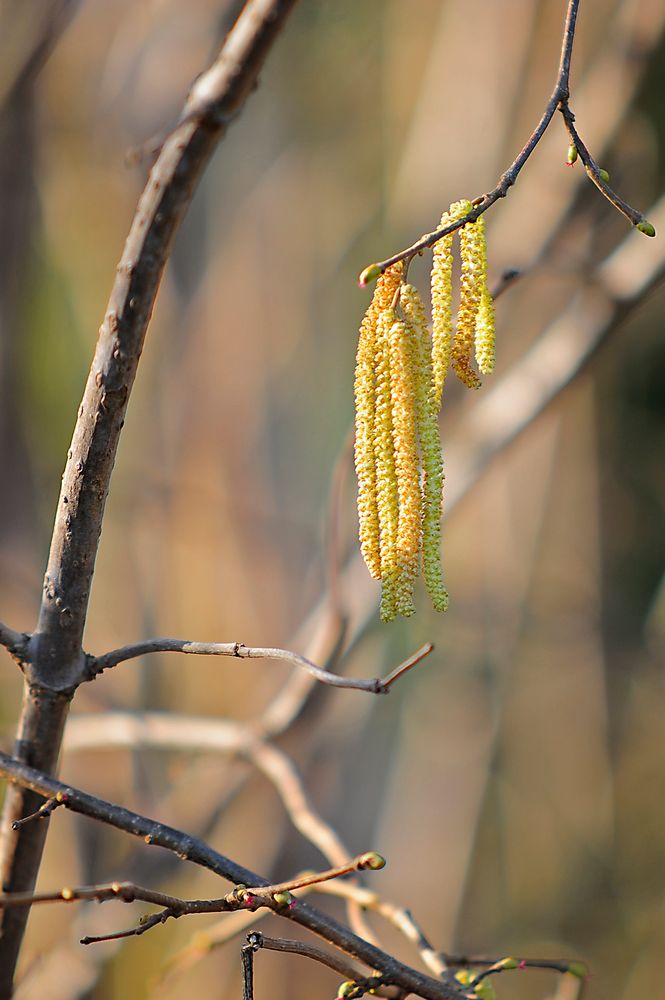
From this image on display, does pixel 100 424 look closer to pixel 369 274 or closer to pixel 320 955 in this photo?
pixel 369 274

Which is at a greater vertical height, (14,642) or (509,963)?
(14,642)

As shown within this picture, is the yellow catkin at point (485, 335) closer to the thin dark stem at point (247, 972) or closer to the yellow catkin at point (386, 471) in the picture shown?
the yellow catkin at point (386, 471)

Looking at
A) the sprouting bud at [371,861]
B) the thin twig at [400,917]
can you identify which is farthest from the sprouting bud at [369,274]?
the thin twig at [400,917]

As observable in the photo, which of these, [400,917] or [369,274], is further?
[400,917]

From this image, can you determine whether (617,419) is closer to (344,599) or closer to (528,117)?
(528,117)

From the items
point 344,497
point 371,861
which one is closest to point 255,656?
point 371,861

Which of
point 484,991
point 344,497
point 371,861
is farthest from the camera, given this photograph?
point 344,497
